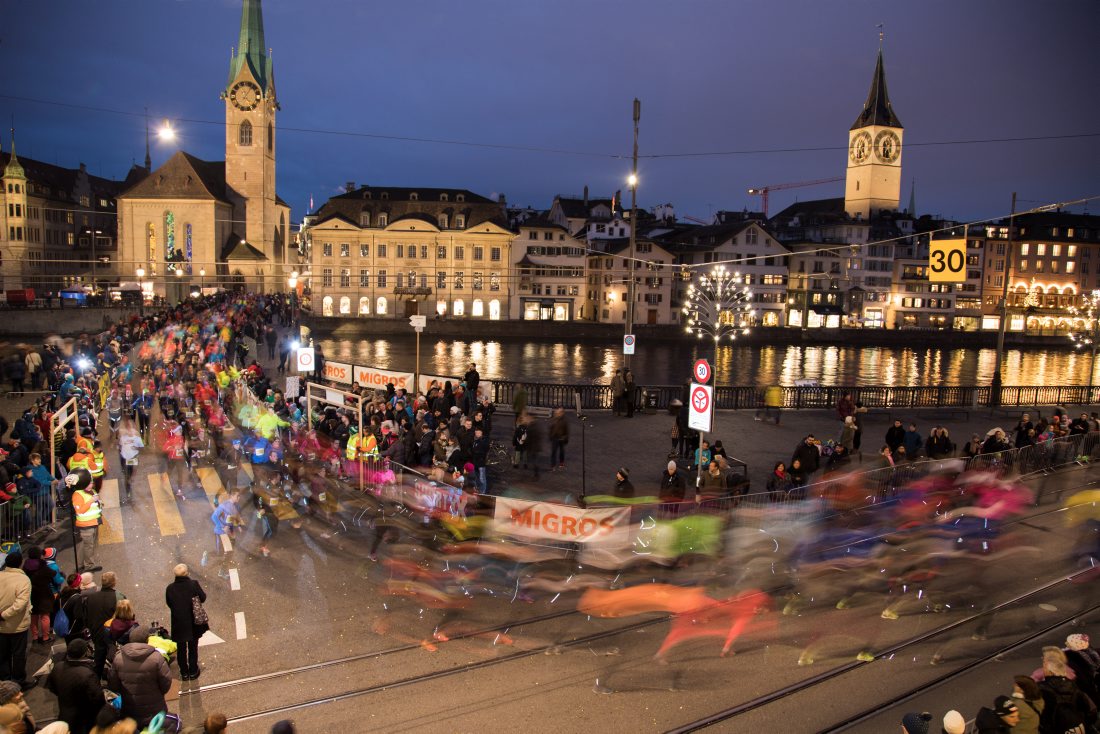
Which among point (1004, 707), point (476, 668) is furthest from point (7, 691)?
point (1004, 707)

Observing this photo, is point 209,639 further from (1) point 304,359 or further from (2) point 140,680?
(1) point 304,359

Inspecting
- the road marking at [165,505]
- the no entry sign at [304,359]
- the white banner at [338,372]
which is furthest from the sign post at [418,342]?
the road marking at [165,505]

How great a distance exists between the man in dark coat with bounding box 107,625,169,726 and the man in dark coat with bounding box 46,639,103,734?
200 mm

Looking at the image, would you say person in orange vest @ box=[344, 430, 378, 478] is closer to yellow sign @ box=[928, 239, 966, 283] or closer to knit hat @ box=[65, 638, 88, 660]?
knit hat @ box=[65, 638, 88, 660]

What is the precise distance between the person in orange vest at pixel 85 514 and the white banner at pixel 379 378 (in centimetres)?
1288

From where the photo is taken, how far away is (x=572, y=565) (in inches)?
445

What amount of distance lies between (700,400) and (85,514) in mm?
Answer: 9648

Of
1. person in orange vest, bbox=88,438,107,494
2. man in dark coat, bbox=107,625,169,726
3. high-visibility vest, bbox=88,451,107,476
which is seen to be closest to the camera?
man in dark coat, bbox=107,625,169,726

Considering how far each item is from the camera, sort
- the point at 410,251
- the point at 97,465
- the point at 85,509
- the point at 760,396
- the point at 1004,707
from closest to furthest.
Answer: the point at 1004,707 < the point at 85,509 < the point at 97,465 < the point at 760,396 < the point at 410,251

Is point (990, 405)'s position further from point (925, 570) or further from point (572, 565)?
point (572, 565)

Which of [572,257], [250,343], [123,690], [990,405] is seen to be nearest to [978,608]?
[123,690]

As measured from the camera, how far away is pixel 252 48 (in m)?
91.9

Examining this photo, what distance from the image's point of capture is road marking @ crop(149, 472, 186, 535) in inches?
491

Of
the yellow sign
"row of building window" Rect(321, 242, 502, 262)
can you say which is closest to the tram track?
the yellow sign
